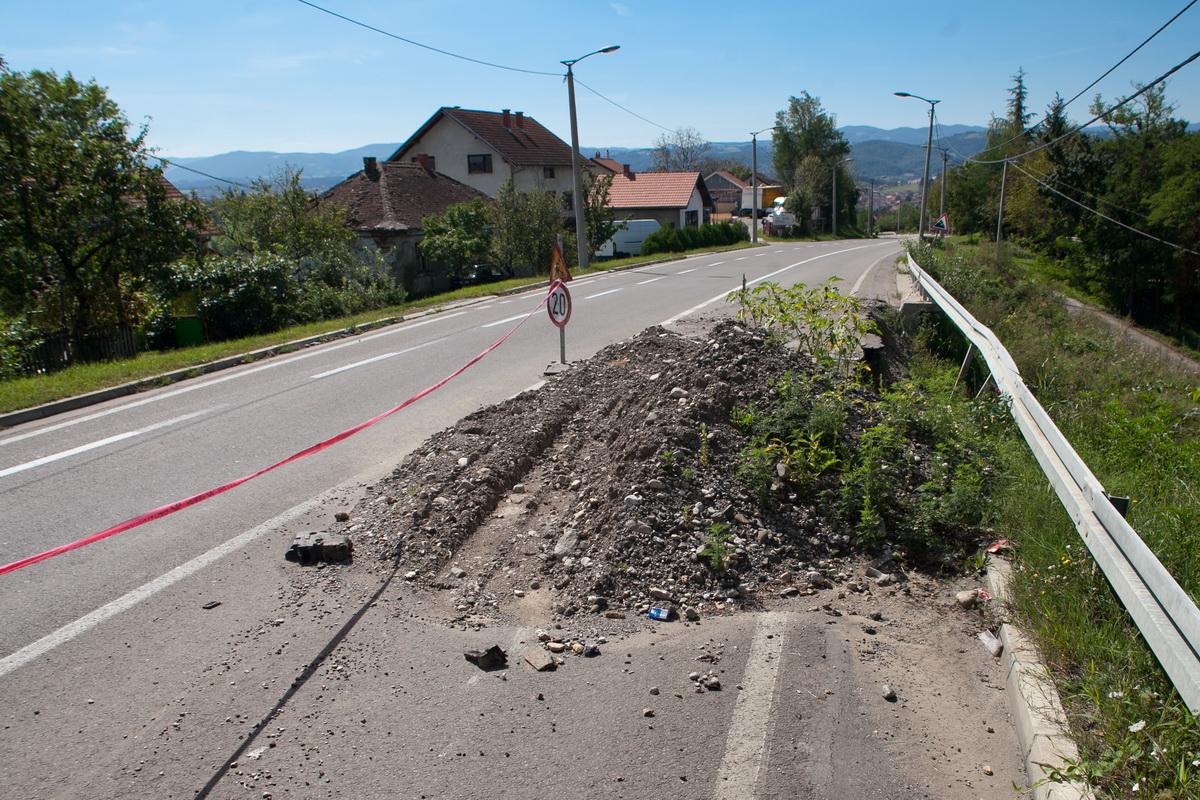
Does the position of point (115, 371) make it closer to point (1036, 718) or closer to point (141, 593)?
point (141, 593)

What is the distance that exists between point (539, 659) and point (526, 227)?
2629 centimetres

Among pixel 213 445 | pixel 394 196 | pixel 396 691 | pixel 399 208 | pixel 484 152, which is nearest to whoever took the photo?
pixel 396 691

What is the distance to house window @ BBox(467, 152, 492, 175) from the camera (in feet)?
176

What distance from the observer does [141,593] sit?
5008mm

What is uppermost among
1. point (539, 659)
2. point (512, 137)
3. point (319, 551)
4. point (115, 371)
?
point (512, 137)

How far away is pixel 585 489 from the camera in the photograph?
6184mm

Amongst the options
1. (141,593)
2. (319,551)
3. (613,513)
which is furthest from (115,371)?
(613,513)

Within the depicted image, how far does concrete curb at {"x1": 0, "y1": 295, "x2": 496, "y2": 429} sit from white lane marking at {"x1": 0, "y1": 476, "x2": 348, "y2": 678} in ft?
18.2

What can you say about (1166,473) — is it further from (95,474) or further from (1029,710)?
(95,474)

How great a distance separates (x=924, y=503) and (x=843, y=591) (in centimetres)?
96

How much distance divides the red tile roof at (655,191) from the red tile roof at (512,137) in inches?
285

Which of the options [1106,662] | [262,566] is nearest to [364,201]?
[262,566]

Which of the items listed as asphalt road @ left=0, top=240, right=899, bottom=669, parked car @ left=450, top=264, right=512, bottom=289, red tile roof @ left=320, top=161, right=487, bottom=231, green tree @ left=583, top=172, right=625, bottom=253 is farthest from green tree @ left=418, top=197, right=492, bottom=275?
asphalt road @ left=0, top=240, right=899, bottom=669

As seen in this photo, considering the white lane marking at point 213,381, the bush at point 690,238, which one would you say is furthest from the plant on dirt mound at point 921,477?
the bush at point 690,238
